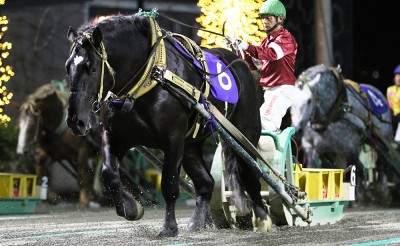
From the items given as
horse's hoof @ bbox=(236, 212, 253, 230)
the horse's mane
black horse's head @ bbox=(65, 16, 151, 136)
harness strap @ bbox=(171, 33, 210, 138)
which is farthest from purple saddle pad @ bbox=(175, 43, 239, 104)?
horse's hoof @ bbox=(236, 212, 253, 230)

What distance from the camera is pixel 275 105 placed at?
29.5ft

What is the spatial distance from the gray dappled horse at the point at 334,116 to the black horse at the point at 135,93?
245 inches

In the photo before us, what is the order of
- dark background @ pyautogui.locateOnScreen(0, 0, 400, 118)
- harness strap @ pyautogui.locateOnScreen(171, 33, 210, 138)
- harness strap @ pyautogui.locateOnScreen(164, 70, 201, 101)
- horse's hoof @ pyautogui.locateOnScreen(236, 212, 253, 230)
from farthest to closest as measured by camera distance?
dark background @ pyautogui.locateOnScreen(0, 0, 400, 118) → horse's hoof @ pyautogui.locateOnScreen(236, 212, 253, 230) → harness strap @ pyautogui.locateOnScreen(171, 33, 210, 138) → harness strap @ pyautogui.locateOnScreen(164, 70, 201, 101)

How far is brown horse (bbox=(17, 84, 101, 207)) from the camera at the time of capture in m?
14.7

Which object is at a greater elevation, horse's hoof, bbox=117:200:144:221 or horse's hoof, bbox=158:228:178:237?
horse's hoof, bbox=117:200:144:221

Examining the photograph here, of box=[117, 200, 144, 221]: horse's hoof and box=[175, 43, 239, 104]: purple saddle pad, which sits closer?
box=[117, 200, 144, 221]: horse's hoof

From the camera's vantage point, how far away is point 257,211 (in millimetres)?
8562

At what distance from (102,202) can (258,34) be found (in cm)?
667

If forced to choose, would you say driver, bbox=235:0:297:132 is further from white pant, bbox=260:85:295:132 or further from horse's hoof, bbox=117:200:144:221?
horse's hoof, bbox=117:200:144:221

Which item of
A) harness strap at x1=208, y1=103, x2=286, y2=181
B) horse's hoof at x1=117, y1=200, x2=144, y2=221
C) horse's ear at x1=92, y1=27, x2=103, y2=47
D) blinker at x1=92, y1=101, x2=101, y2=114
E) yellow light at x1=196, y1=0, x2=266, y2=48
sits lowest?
horse's hoof at x1=117, y1=200, x2=144, y2=221

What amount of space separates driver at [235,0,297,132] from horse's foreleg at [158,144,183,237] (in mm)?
1783

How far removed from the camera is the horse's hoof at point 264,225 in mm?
8445

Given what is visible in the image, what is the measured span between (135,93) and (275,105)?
2264 mm

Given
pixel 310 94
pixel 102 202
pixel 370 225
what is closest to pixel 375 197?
pixel 310 94
